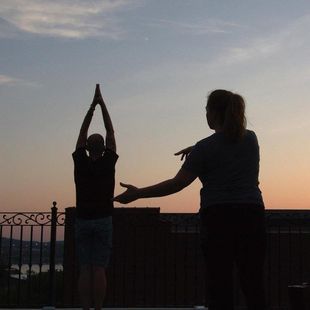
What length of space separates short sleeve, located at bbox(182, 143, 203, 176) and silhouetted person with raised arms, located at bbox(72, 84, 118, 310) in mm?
1732

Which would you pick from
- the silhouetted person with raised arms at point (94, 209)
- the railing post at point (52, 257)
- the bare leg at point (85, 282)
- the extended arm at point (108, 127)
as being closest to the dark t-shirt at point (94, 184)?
the silhouetted person with raised arms at point (94, 209)

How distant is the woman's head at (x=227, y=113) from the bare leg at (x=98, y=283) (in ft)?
6.71

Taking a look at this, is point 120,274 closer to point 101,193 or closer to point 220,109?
point 101,193

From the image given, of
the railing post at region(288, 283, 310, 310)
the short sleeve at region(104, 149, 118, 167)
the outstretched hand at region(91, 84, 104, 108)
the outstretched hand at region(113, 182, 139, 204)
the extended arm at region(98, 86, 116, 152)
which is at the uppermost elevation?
the outstretched hand at region(91, 84, 104, 108)

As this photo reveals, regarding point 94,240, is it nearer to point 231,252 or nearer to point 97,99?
point 97,99

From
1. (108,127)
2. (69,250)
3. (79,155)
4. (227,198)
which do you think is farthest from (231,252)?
(69,250)

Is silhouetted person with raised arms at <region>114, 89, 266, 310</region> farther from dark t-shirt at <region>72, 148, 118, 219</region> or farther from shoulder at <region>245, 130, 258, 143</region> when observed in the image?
dark t-shirt at <region>72, 148, 118, 219</region>

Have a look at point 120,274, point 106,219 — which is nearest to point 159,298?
point 120,274

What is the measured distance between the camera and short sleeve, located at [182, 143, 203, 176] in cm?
317

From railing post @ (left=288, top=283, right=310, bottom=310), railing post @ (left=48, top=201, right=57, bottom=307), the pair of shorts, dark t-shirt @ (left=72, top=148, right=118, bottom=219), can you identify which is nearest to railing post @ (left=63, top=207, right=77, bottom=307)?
railing post @ (left=48, top=201, right=57, bottom=307)

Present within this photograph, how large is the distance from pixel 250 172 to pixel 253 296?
607 millimetres

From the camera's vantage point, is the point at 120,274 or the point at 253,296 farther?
the point at 120,274

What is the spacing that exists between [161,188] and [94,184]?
177cm

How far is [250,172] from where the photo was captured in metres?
3.23
